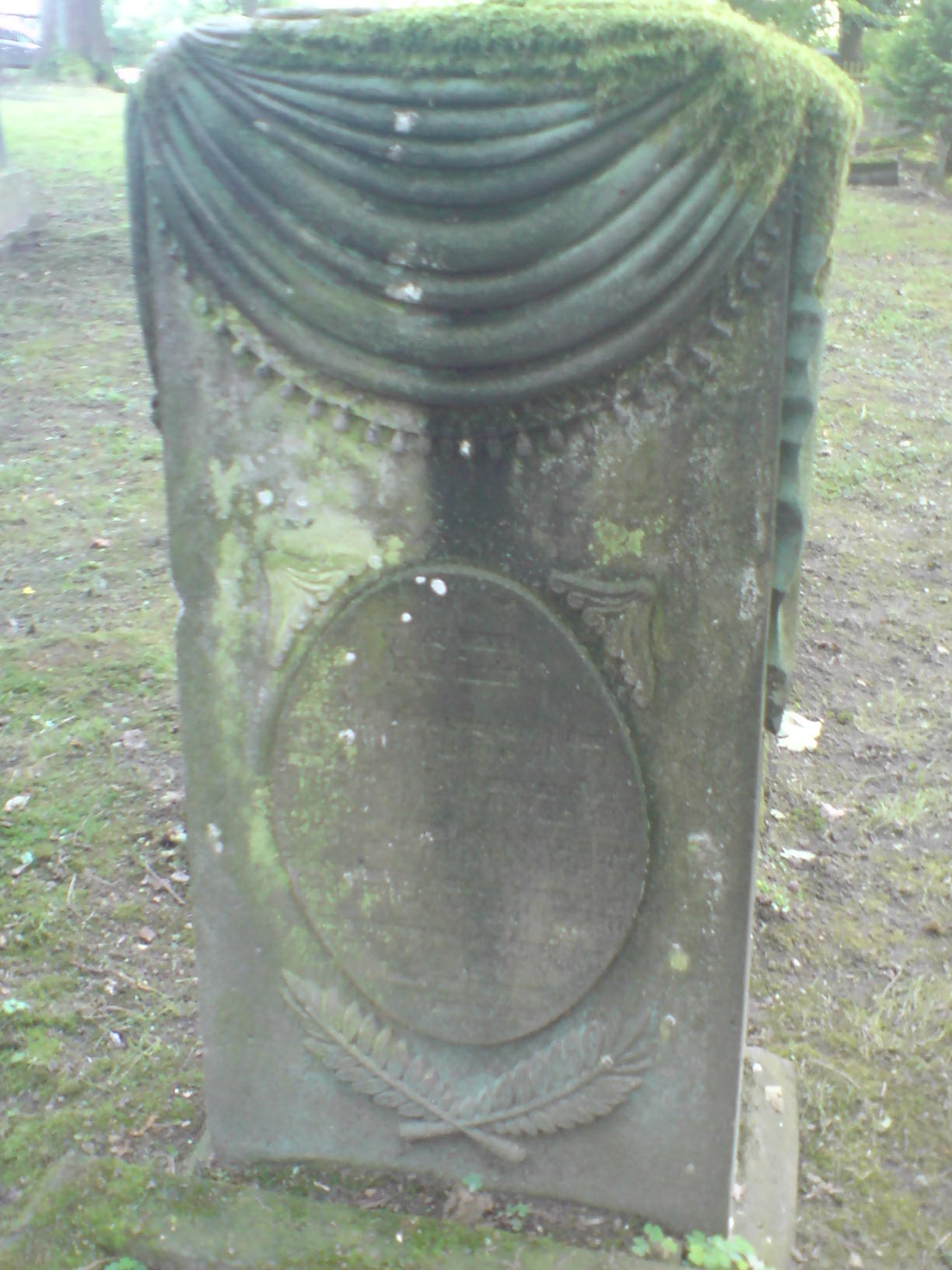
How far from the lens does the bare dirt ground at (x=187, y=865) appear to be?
8.22 feet

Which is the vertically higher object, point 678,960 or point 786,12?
point 786,12

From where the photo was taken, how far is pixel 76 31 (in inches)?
645

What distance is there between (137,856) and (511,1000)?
1.60 m

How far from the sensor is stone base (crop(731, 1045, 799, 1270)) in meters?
2.27

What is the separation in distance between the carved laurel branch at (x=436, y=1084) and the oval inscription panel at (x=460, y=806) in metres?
0.06

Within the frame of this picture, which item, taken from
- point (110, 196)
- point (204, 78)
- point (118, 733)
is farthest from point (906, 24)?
point (204, 78)

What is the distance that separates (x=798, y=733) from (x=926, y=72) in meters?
10.6

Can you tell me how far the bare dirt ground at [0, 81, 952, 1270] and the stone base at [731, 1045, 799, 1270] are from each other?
68 millimetres

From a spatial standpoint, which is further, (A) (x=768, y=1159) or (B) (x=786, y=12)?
(B) (x=786, y=12)

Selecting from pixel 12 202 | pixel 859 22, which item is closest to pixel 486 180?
pixel 12 202

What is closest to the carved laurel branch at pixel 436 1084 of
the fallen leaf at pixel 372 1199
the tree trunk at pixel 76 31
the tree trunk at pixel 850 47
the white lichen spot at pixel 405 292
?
the fallen leaf at pixel 372 1199

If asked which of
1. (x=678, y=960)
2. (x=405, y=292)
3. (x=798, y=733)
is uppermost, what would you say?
(x=405, y=292)

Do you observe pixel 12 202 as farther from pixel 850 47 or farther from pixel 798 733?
pixel 850 47

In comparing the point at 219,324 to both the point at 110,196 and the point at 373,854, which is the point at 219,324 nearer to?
the point at 373,854
